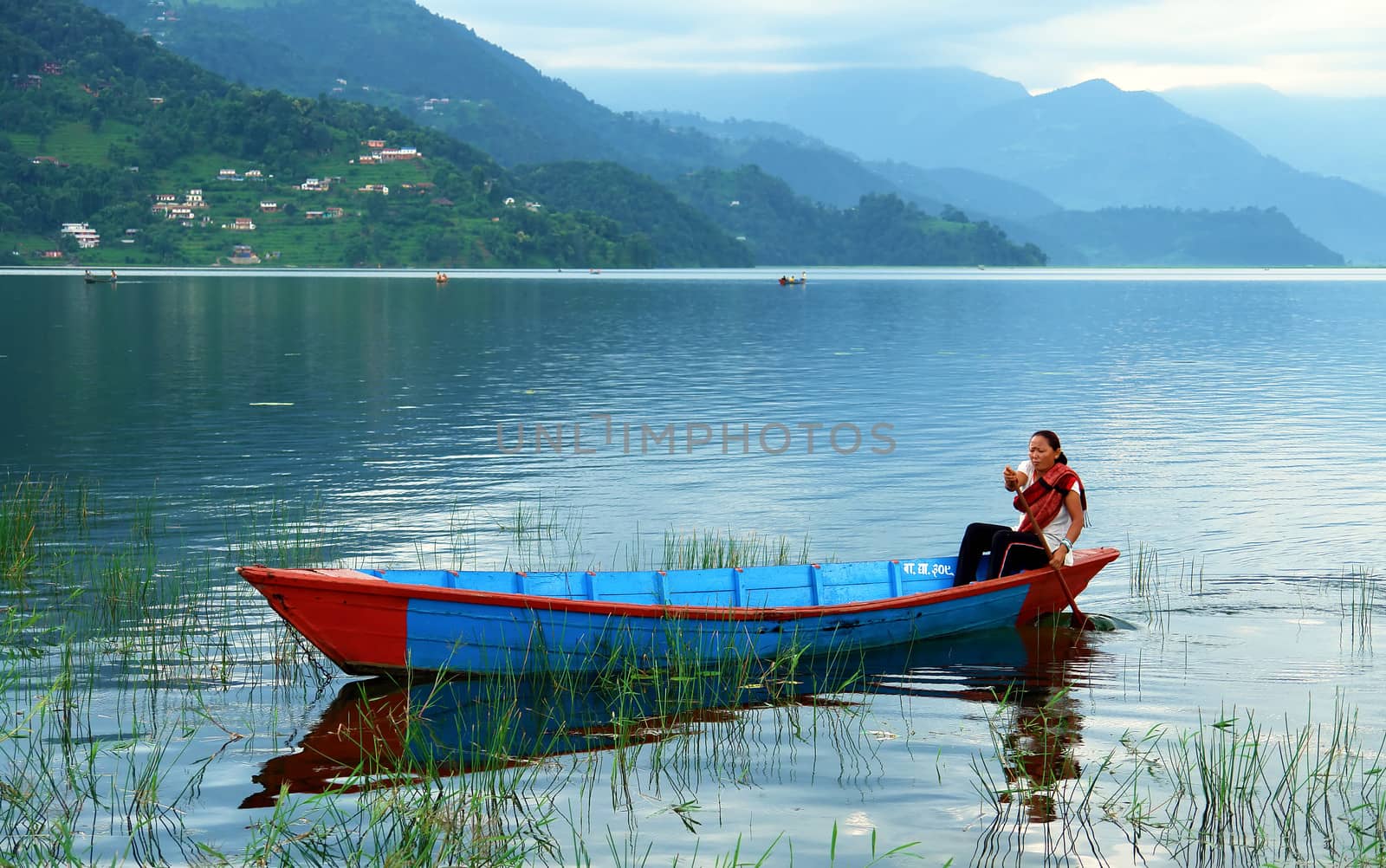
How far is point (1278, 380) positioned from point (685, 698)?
44.3m

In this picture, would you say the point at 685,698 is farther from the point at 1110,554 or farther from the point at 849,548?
the point at 849,548

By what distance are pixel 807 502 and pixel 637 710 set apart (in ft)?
40.9

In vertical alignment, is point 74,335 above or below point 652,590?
above

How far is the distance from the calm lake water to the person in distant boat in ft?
3.33

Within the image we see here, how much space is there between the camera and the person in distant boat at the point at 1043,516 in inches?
620

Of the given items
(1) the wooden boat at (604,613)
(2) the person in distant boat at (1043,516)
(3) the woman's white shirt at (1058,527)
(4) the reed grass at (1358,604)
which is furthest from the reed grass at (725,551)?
(4) the reed grass at (1358,604)

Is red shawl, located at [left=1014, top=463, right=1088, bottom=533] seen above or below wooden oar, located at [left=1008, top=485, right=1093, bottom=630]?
above

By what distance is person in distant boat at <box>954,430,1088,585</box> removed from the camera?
1576 centimetres

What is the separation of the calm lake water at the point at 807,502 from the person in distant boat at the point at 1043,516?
1015 mm

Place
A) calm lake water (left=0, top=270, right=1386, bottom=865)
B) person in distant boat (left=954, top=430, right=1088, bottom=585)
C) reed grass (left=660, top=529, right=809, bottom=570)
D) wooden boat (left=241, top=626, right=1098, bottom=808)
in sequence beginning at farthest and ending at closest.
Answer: reed grass (left=660, top=529, right=809, bottom=570) < person in distant boat (left=954, top=430, right=1088, bottom=585) < wooden boat (left=241, top=626, right=1098, bottom=808) < calm lake water (left=0, top=270, right=1386, bottom=865)

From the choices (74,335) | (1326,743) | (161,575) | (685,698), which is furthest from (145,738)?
(74,335)

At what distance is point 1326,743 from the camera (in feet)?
40.4

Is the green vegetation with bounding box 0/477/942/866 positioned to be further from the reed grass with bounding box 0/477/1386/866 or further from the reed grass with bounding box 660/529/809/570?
the reed grass with bounding box 660/529/809/570

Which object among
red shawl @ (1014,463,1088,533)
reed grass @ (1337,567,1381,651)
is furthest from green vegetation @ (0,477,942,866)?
reed grass @ (1337,567,1381,651)
